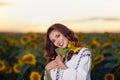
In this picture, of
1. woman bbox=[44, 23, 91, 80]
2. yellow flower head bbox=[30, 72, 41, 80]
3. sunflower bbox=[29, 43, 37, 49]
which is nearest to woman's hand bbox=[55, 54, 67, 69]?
woman bbox=[44, 23, 91, 80]

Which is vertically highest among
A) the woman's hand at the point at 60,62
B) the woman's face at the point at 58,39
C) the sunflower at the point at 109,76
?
Result: the woman's face at the point at 58,39

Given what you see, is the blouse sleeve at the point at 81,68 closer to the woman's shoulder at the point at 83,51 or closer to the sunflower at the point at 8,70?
the woman's shoulder at the point at 83,51

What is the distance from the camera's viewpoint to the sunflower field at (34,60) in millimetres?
4000

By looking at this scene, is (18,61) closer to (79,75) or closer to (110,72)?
(110,72)

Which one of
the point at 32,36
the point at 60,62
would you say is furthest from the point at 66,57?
the point at 32,36

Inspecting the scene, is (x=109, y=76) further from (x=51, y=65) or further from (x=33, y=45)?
(x=33, y=45)

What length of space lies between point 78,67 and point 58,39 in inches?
9.2

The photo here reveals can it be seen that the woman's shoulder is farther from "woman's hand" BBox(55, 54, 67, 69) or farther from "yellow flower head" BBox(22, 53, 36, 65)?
"yellow flower head" BBox(22, 53, 36, 65)

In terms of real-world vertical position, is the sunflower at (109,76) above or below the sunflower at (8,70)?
above

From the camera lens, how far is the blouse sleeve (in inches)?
132

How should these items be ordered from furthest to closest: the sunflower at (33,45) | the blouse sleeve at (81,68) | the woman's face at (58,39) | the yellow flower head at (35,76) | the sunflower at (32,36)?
the sunflower at (32,36), the sunflower at (33,45), the yellow flower head at (35,76), the woman's face at (58,39), the blouse sleeve at (81,68)

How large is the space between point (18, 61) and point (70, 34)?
0.94 m

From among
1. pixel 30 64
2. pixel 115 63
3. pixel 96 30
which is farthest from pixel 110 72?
pixel 96 30

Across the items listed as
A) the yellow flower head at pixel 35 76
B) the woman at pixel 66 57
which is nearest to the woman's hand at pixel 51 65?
the woman at pixel 66 57
